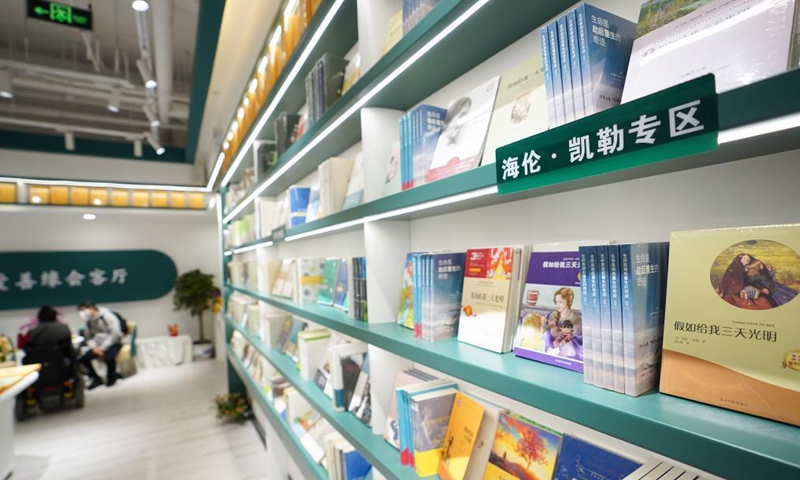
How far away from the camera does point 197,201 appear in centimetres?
868

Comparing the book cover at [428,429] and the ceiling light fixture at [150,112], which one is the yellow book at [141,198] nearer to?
the ceiling light fixture at [150,112]

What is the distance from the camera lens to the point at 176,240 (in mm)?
9328

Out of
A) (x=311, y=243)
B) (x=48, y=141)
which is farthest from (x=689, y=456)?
(x=48, y=141)

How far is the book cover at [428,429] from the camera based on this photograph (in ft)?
4.23

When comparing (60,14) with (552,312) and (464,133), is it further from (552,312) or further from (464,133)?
(552,312)

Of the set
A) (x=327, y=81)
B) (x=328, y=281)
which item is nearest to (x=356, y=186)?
(x=327, y=81)

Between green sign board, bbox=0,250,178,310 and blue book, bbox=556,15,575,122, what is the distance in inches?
392

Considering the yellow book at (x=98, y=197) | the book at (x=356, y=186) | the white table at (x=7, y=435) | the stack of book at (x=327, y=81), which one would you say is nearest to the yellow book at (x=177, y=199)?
the yellow book at (x=98, y=197)

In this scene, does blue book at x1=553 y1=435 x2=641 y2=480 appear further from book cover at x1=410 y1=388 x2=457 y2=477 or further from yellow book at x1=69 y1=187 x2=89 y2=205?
yellow book at x1=69 y1=187 x2=89 y2=205

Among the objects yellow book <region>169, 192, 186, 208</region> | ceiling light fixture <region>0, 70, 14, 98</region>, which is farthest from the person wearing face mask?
ceiling light fixture <region>0, 70, 14, 98</region>

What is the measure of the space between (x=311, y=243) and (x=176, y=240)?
25.0 feet

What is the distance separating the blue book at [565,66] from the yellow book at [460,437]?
2.86 ft

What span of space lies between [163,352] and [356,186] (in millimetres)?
7857

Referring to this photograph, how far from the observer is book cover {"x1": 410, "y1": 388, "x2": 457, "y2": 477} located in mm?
1290
